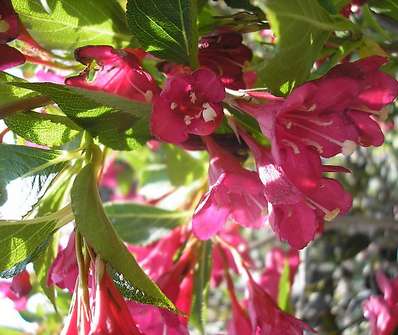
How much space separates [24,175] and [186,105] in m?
0.20

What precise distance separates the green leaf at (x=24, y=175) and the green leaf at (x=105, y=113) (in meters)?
0.06

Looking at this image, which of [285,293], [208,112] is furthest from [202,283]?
[208,112]

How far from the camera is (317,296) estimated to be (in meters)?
1.48

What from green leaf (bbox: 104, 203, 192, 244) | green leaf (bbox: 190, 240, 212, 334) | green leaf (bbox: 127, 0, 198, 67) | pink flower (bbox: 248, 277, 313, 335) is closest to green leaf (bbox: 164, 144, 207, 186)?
green leaf (bbox: 104, 203, 192, 244)

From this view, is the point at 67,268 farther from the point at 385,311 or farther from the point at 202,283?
the point at 385,311

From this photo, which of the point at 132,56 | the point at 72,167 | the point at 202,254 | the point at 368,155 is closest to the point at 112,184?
the point at 368,155

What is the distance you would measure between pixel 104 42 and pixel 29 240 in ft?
0.83

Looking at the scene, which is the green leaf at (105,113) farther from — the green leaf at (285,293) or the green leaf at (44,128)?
the green leaf at (285,293)

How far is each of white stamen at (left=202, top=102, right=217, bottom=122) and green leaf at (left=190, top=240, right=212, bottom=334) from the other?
402 millimetres

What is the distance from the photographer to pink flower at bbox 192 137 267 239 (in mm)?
704

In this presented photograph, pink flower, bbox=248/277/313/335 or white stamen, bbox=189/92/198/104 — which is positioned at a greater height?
white stamen, bbox=189/92/198/104

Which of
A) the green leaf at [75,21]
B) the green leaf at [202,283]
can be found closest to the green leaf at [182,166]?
the green leaf at [202,283]

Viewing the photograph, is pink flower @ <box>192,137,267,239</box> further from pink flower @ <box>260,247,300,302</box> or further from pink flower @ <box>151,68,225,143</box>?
pink flower @ <box>260,247,300,302</box>

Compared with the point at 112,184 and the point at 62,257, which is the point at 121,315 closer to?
the point at 62,257
